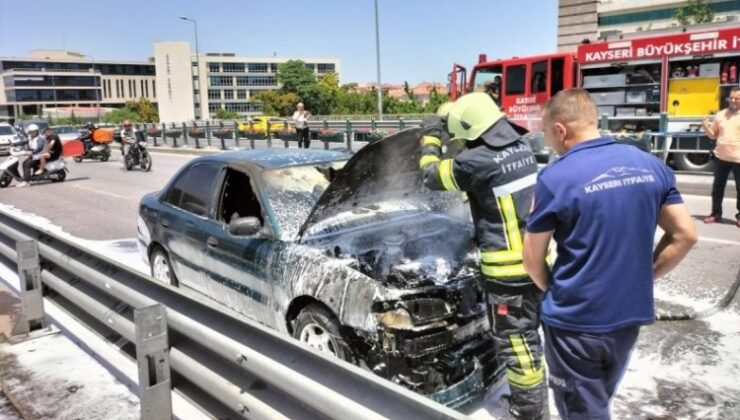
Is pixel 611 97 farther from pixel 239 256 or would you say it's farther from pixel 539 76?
pixel 239 256

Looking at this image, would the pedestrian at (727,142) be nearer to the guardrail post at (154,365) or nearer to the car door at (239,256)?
the car door at (239,256)

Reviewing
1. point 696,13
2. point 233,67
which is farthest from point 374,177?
point 233,67

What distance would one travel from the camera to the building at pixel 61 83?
131 m

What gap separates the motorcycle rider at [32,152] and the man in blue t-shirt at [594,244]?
16890 millimetres

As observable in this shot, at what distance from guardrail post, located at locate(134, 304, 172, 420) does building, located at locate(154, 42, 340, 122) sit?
130m

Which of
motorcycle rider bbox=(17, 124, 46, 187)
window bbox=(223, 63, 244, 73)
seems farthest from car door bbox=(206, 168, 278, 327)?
window bbox=(223, 63, 244, 73)

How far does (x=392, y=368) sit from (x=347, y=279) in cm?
56

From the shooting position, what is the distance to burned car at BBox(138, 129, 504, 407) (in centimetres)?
333

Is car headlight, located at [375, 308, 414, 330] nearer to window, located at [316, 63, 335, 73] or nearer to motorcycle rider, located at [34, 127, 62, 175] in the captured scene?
motorcycle rider, located at [34, 127, 62, 175]

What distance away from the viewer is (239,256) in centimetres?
438

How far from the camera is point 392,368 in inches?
128

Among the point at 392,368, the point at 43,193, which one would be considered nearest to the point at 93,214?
the point at 43,193

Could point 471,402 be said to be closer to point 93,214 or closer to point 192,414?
point 192,414

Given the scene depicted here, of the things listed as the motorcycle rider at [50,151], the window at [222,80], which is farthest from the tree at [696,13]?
the window at [222,80]
